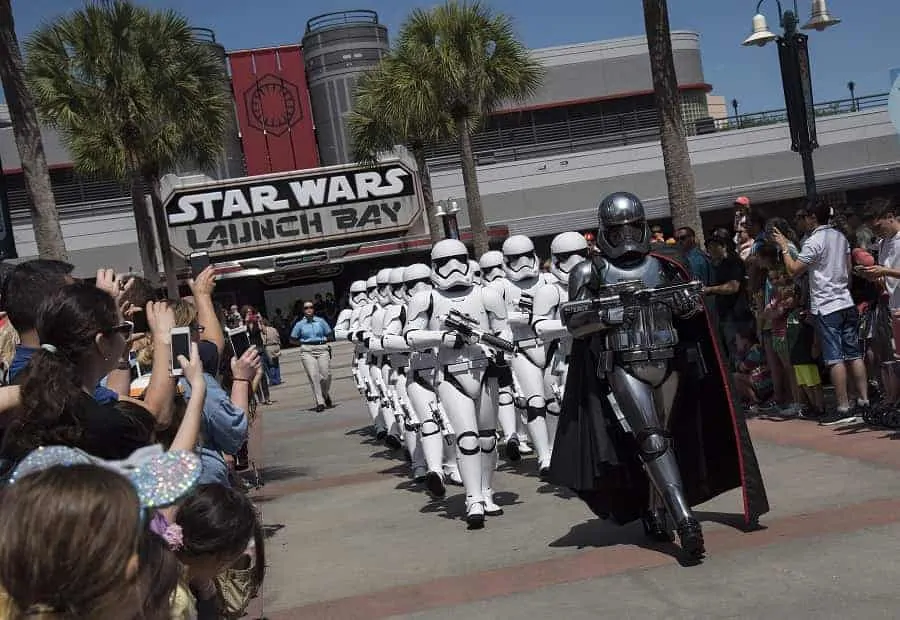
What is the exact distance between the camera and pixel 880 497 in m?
6.57

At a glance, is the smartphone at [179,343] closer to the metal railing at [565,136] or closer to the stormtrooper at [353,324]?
the stormtrooper at [353,324]

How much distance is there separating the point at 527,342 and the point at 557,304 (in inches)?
18.9

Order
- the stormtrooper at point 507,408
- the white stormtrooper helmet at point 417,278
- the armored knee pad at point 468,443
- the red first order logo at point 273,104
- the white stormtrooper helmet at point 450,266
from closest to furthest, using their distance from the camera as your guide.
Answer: the armored knee pad at point 468,443 < the white stormtrooper helmet at point 450,266 < the stormtrooper at point 507,408 < the white stormtrooper helmet at point 417,278 < the red first order logo at point 273,104

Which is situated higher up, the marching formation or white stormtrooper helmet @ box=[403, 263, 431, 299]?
white stormtrooper helmet @ box=[403, 263, 431, 299]

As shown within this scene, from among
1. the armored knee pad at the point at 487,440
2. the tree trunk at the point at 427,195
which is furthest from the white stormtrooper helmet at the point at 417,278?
the tree trunk at the point at 427,195

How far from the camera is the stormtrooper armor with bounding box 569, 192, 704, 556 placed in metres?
6.04

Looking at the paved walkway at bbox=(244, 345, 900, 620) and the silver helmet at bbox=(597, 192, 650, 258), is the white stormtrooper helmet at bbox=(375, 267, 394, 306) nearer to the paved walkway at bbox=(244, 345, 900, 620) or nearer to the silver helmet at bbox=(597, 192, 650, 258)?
the paved walkway at bbox=(244, 345, 900, 620)

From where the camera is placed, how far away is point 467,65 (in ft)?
66.9

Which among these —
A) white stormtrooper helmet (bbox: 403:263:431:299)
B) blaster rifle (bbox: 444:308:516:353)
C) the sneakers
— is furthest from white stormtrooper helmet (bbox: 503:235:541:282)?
the sneakers

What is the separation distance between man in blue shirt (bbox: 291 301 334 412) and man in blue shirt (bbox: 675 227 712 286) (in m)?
7.93

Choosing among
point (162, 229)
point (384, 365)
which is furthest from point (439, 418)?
point (162, 229)

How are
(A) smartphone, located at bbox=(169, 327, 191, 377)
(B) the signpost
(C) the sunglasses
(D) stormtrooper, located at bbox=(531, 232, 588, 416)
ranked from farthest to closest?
(B) the signpost
(D) stormtrooper, located at bbox=(531, 232, 588, 416)
(A) smartphone, located at bbox=(169, 327, 191, 377)
(C) the sunglasses

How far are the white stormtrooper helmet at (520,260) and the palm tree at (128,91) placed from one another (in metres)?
12.5

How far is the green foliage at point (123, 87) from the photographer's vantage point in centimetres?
1945
